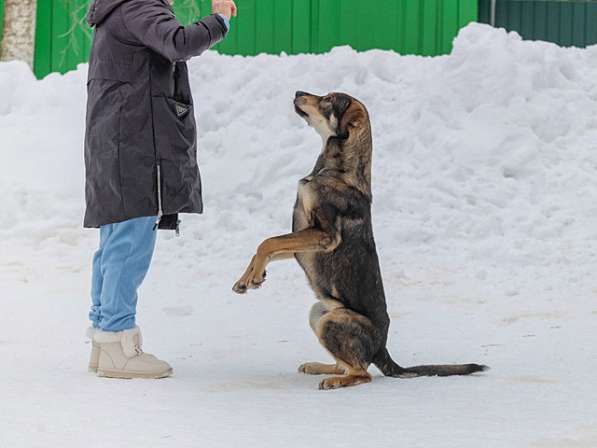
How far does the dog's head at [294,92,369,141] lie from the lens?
4.68 m

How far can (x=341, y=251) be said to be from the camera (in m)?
4.57

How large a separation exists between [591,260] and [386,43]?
4.21m

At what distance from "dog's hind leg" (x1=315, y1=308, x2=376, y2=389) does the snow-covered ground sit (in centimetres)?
15

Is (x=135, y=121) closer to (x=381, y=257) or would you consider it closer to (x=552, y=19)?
(x=381, y=257)

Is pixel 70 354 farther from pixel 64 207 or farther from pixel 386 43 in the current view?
pixel 386 43

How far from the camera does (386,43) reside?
11055mm

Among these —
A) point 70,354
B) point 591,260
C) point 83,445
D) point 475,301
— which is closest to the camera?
point 83,445

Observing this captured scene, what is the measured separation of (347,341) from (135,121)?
1.29 meters

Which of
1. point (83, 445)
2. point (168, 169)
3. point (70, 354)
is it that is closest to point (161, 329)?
point (70, 354)

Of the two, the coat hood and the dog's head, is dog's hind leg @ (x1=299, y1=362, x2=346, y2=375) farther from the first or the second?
the coat hood

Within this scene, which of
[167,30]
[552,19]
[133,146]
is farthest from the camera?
[552,19]

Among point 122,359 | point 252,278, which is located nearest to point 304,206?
point 252,278

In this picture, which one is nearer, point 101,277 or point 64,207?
point 101,277

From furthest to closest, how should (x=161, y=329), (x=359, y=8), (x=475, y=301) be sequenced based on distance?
(x=359, y=8) < (x=475, y=301) < (x=161, y=329)
